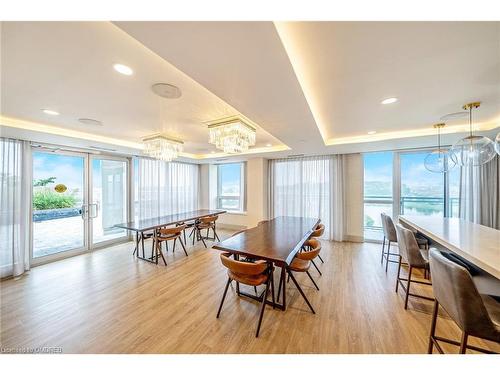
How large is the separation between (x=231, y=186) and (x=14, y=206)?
15.6ft

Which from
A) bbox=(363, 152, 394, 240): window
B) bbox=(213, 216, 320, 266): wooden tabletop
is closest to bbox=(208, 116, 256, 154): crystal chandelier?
bbox=(213, 216, 320, 266): wooden tabletop

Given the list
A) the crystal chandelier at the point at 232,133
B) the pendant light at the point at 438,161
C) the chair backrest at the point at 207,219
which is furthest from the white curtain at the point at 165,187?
the pendant light at the point at 438,161

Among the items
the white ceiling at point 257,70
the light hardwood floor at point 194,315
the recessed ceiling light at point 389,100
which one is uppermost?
the recessed ceiling light at point 389,100

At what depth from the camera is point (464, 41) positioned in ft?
3.79

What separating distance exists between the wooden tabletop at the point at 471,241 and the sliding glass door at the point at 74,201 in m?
5.72

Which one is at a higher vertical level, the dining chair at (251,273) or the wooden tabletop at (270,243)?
the wooden tabletop at (270,243)

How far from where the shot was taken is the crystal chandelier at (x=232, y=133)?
2.21m

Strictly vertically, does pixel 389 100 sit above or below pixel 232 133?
above

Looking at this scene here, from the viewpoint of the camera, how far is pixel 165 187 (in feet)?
18.0

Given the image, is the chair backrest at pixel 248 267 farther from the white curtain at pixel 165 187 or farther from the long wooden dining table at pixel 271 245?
the white curtain at pixel 165 187

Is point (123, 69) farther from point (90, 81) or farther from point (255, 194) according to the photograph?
point (255, 194)

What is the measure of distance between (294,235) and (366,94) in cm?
181

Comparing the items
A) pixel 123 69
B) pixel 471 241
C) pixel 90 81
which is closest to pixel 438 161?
pixel 471 241
